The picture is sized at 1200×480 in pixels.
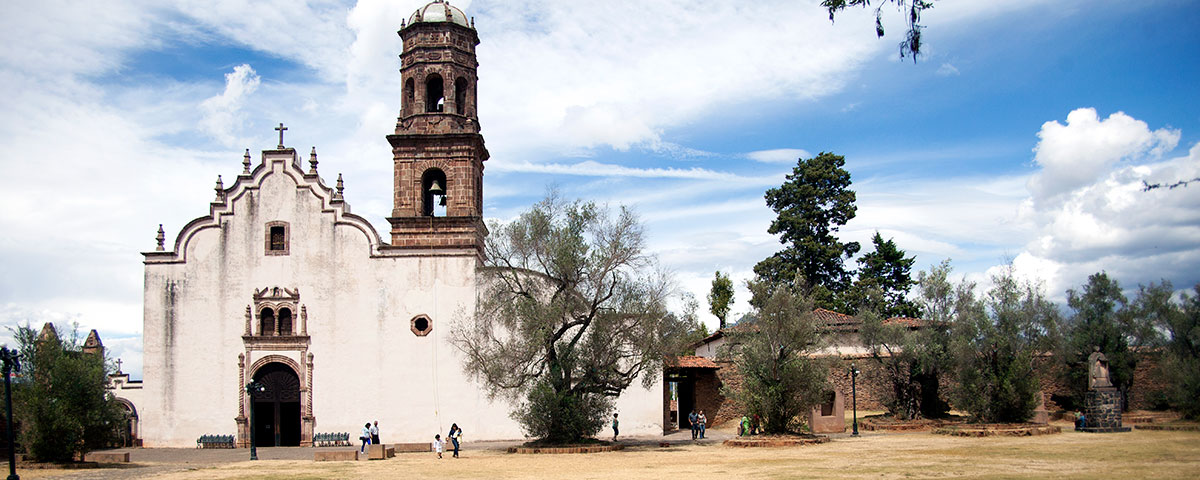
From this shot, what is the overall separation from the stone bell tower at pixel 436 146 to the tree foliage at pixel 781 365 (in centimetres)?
1116

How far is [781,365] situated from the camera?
27.2 meters

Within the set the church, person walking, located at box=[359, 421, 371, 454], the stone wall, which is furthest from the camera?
the stone wall

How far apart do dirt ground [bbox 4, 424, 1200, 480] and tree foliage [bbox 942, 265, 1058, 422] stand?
1.87 m

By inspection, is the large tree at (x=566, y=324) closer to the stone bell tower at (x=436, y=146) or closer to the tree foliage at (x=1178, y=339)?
the stone bell tower at (x=436, y=146)

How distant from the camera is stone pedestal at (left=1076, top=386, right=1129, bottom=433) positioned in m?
29.3

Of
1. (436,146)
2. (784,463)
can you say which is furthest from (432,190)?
(784,463)

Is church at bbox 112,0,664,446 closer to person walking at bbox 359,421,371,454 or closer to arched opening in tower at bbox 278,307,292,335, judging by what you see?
arched opening in tower at bbox 278,307,292,335

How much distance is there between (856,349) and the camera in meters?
41.2

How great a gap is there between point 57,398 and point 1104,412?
31467mm

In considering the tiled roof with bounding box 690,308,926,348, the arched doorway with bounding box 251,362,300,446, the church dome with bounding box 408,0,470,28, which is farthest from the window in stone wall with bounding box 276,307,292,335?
the tiled roof with bounding box 690,308,926,348

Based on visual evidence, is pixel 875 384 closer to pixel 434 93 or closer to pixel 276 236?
pixel 434 93

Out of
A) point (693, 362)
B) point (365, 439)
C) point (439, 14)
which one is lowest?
point (365, 439)

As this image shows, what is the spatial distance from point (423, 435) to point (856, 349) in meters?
20.5

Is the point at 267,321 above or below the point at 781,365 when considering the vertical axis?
above
